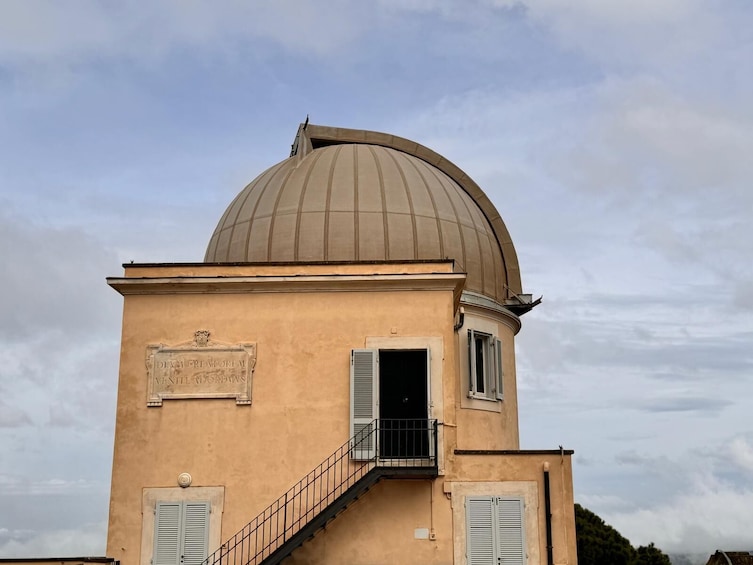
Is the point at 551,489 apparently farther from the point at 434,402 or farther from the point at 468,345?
the point at 468,345

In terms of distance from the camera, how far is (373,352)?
19844 mm

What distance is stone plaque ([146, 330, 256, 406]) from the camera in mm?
19875

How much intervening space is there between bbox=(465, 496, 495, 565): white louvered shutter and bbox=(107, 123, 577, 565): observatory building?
0.09ft

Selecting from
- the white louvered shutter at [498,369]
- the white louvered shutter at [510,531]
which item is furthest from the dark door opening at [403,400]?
the white louvered shutter at [498,369]

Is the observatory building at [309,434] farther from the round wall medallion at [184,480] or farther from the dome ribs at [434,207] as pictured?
the dome ribs at [434,207]

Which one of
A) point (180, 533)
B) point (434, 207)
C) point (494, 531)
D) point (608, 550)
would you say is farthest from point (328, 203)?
point (608, 550)

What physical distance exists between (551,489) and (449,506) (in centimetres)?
205

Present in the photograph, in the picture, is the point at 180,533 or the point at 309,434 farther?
the point at 309,434

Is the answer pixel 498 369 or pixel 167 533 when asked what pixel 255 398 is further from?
pixel 498 369

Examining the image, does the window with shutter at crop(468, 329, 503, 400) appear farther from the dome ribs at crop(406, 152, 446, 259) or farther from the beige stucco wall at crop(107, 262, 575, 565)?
the beige stucco wall at crop(107, 262, 575, 565)

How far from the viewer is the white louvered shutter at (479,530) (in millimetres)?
18797

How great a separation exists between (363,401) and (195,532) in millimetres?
4240

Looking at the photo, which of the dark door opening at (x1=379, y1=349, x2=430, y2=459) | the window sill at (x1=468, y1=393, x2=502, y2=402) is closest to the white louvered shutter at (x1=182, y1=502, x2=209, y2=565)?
the dark door opening at (x1=379, y1=349, x2=430, y2=459)

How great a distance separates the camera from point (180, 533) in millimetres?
19234
